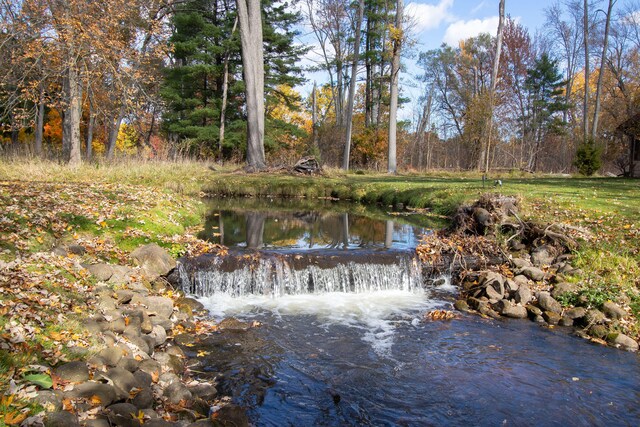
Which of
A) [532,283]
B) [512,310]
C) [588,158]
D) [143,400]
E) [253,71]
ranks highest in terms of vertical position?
[253,71]

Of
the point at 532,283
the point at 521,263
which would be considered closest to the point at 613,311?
the point at 532,283

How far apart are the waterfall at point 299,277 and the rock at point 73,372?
421 centimetres

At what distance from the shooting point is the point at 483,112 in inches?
1035

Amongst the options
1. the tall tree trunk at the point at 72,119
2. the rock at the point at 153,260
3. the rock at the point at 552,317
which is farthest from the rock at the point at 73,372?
the tall tree trunk at the point at 72,119

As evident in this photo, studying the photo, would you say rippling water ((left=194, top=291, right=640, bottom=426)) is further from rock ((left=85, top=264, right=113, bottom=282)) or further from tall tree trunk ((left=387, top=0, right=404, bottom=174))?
tall tree trunk ((left=387, top=0, right=404, bottom=174))

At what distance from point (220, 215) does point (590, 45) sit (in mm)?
32178

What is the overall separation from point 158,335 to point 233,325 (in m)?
1.26

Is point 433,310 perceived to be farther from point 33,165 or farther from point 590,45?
point 590,45

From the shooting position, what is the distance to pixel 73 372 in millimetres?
3562

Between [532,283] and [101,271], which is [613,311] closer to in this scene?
[532,283]

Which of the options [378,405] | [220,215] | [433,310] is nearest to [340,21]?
[220,215]

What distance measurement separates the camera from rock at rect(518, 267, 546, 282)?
8.19 meters

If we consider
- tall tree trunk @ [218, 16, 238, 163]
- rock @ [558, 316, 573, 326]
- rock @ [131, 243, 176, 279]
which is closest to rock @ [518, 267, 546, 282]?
rock @ [558, 316, 573, 326]

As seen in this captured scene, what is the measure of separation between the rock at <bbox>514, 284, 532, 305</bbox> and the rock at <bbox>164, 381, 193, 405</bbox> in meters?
5.60
